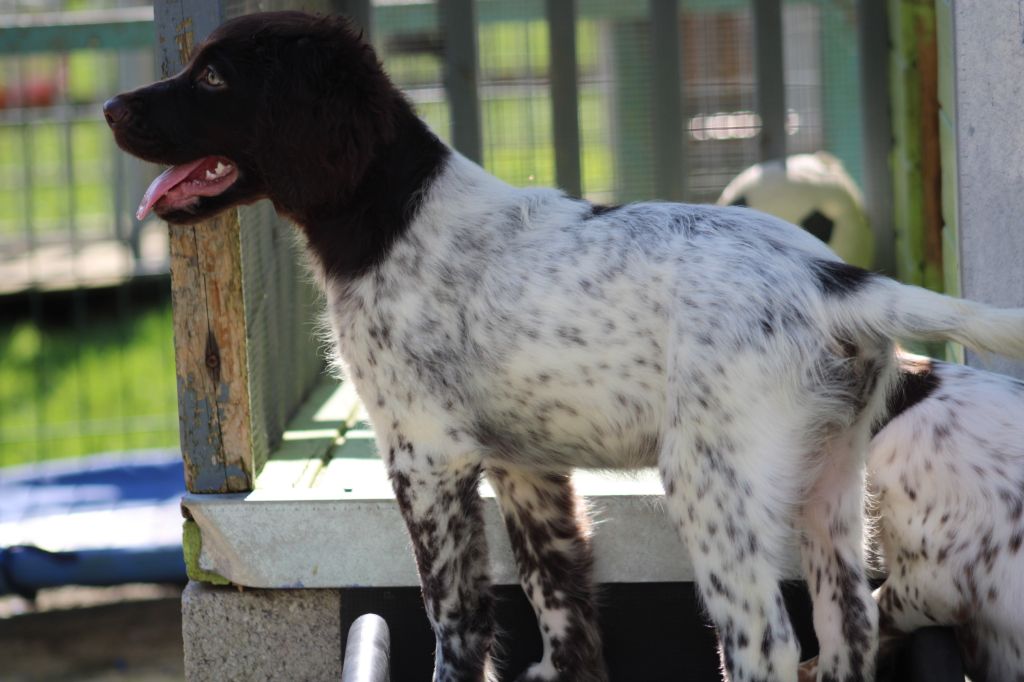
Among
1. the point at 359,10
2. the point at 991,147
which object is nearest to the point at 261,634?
the point at 991,147

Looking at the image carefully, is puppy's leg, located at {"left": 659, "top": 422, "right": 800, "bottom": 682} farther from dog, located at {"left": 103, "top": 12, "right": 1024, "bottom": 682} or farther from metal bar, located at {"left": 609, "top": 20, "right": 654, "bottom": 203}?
metal bar, located at {"left": 609, "top": 20, "right": 654, "bottom": 203}

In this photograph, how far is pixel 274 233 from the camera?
518 cm

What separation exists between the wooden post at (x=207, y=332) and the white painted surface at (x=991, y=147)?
2.05 metres

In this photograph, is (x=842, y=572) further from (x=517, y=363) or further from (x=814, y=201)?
(x=814, y=201)

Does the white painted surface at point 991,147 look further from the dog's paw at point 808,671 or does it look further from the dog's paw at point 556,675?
the dog's paw at point 556,675

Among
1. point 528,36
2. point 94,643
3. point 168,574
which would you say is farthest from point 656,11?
point 94,643

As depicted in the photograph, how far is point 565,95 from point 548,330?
342cm

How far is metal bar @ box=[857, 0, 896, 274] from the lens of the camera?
6.62 metres

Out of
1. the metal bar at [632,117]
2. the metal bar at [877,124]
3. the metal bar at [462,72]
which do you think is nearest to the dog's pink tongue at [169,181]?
the metal bar at [462,72]

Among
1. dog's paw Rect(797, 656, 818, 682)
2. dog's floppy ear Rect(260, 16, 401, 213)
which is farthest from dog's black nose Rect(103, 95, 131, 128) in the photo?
dog's paw Rect(797, 656, 818, 682)

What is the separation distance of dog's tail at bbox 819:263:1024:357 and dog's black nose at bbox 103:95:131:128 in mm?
1721

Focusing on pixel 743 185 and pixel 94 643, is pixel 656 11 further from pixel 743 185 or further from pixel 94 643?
pixel 94 643

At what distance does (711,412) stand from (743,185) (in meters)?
3.39

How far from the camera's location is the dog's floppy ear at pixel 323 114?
11.3 ft
